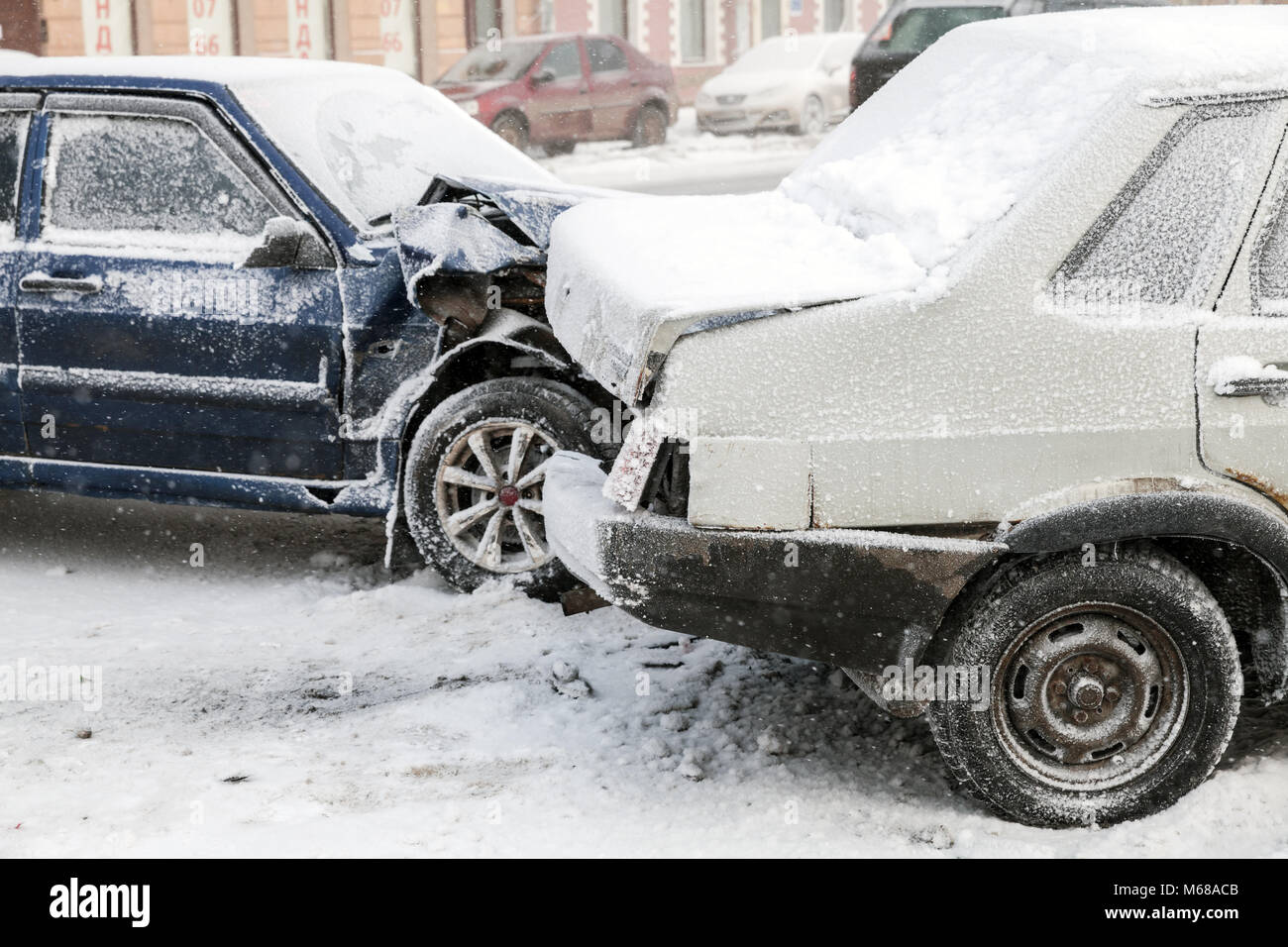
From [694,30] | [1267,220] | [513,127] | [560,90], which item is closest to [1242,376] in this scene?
[1267,220]

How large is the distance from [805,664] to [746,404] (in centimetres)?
166

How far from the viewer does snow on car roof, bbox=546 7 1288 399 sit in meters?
3.73

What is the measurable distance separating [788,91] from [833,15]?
1477 centimetres

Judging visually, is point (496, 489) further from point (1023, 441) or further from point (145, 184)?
point (1023, 441)

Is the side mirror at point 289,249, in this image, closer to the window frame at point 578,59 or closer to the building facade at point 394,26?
the window frame at point 578,59

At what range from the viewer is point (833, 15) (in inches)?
1524

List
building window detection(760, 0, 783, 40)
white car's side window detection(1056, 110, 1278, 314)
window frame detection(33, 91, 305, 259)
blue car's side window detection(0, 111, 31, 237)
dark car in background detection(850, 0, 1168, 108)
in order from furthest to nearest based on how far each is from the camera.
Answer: building window detection(760, 0, 783, 40) → dark car in background detection(850, 0, 1168, 108) → blue car's side window detection(0, 111, 31, 237) → window frame detection(33, 91, 305, 259) → white car's side window detection(1056, 110, 1278, 314)

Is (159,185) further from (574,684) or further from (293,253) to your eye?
(574,684)

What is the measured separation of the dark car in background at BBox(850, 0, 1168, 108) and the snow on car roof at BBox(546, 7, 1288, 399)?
1297cm

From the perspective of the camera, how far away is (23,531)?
6762mm

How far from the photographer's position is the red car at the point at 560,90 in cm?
2208

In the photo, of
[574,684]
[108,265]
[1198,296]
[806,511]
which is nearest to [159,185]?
[108,265]

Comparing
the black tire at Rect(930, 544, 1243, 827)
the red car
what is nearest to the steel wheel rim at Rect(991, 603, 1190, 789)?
the black tire at Rect(930, 544, 1243, 827)

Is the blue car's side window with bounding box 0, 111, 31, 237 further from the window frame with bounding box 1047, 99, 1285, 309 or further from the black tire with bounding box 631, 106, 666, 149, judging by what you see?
the black tire with bounding box 631, 106, 666, 149
